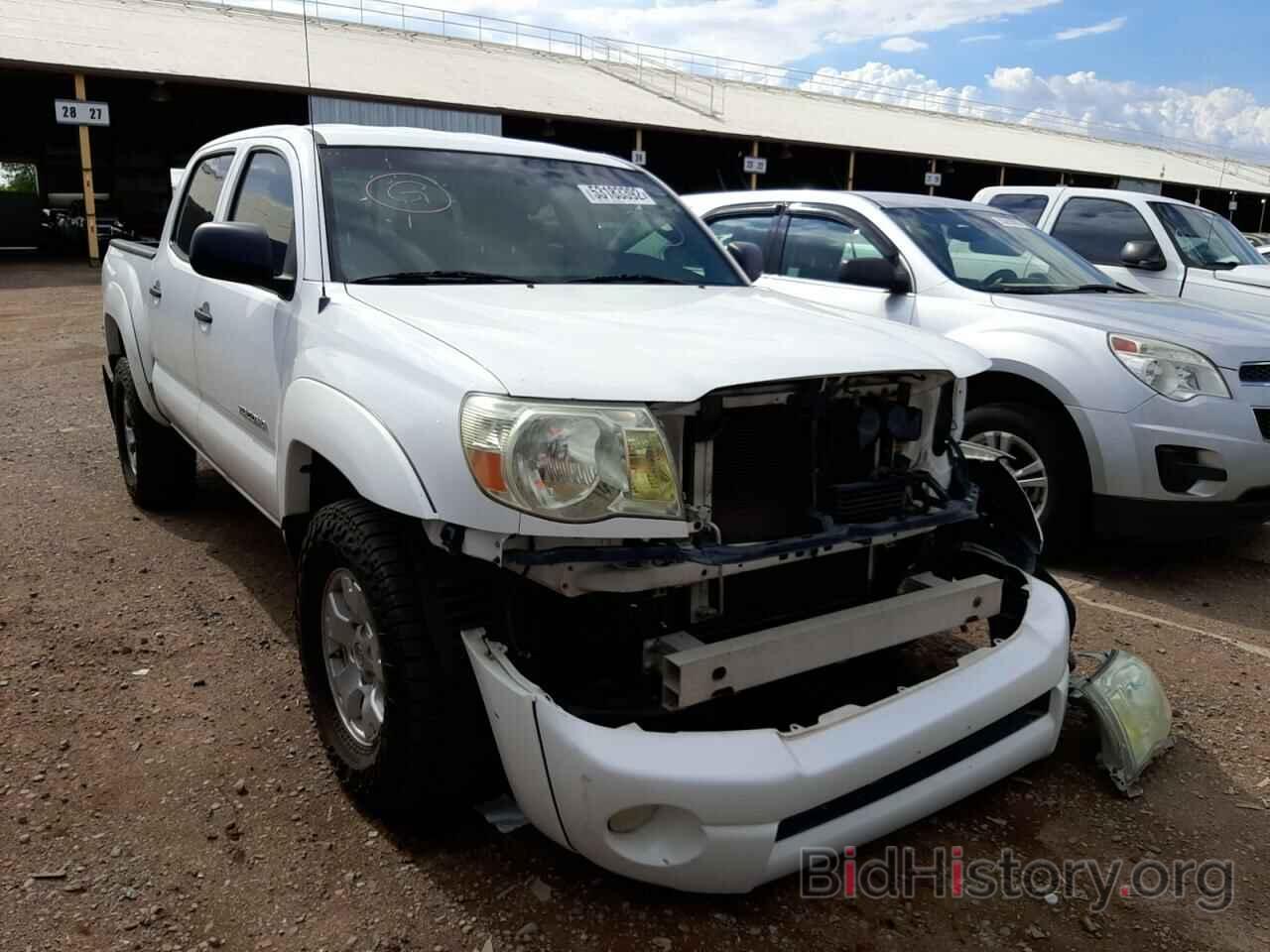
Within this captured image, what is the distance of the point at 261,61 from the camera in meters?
21.5

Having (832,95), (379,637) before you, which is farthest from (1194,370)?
(832,95)

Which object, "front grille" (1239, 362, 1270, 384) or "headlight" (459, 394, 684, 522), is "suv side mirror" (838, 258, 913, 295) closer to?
"front grille" (1239, 362, 1270, 384)

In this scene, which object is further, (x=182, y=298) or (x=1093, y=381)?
(x=1093, y=381)

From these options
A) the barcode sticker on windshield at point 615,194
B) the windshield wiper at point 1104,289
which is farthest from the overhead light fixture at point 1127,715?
the windshield wiper at point 1104,289

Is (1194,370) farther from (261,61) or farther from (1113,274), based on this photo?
(261,61)

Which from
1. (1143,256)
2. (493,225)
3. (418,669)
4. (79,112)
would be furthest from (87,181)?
(418,669)

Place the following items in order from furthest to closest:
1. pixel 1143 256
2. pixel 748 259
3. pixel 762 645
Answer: pixel 1143 256 < pixel 748 259 < pixel 762 645

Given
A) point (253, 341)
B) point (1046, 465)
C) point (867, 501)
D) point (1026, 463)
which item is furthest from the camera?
point (1026, 463)

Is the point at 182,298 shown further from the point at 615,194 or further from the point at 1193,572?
the point at 1193,572

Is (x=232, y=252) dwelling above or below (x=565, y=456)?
above

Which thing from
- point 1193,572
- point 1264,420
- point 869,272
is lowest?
point 1193,572

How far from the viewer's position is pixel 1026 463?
4750 millimetres

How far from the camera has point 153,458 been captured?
5.08 m

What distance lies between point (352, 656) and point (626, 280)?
5.06 ft
